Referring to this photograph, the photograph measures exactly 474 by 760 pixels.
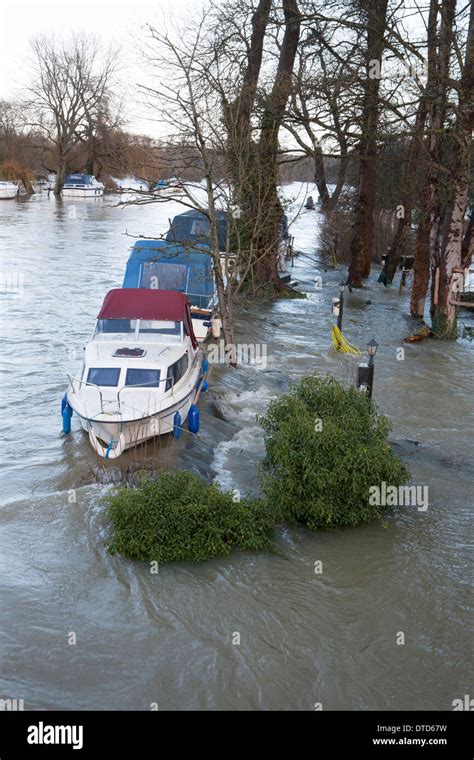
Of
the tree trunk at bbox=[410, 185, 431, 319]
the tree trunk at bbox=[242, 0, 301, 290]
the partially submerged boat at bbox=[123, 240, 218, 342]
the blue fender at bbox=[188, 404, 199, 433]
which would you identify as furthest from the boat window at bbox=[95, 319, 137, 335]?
the tree trunk at bbox=[410, 185, 431, 319]

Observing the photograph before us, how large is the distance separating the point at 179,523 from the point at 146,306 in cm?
750

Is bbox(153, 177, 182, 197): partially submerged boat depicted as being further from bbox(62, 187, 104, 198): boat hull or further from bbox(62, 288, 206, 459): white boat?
bbox(62, 187, 104, 198): boat hull

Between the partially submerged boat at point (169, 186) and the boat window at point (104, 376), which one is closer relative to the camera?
the boat window at point (104, 376)

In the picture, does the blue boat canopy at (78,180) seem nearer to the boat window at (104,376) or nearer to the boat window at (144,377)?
the boat window at (104,376)

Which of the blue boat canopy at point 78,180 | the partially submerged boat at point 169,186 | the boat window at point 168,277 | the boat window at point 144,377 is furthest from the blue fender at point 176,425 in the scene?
the blue boat canopy at point 78,180

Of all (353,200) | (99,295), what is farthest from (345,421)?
(353,200)

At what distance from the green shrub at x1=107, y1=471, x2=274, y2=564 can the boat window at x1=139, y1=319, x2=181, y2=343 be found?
5879 mm

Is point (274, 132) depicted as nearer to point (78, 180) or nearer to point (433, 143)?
point (433, 143)

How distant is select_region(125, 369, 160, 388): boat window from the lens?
15.8 metres

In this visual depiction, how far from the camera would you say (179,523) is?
37.6 feet

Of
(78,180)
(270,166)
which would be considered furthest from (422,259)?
(78,180)

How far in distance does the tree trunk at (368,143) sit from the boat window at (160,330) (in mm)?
9774

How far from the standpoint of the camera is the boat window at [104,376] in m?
15.8
